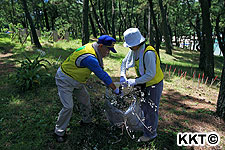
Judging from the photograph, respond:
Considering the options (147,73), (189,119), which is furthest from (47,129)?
(189,119)

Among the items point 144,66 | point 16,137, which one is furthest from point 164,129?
point 16,137

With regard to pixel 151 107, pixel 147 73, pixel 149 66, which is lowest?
pixel 151 107

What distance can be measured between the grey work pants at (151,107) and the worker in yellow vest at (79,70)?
51 centimetres

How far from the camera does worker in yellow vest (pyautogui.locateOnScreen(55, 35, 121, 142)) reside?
2551 millimetres

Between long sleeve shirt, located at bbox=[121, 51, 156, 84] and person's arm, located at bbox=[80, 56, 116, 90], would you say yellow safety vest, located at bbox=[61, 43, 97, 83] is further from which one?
long sleeve shirt, located at bbox=[121, 51, 156, 84]

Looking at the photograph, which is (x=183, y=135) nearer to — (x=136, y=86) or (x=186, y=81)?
(x=136, y=86)

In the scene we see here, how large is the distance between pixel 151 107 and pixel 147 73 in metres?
0.65

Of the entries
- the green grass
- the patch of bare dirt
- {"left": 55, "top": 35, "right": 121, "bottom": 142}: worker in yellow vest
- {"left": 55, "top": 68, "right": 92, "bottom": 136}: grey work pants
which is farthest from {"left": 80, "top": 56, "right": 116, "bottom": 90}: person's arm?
the patch of bare dirt

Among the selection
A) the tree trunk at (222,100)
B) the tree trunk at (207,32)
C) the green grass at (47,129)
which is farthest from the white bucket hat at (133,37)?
the tree trunk at (207,32)

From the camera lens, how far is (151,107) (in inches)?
113

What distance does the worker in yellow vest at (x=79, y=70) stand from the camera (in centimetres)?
255

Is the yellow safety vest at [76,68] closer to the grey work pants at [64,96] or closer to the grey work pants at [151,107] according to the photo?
the grey work pants at [64,96]

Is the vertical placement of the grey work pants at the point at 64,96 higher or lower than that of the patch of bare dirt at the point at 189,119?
higher

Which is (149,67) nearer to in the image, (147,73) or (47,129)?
(147,73)
